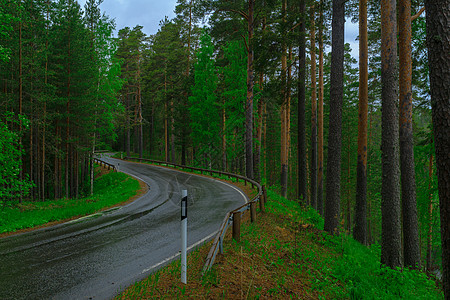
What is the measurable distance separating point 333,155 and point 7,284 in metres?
10.1

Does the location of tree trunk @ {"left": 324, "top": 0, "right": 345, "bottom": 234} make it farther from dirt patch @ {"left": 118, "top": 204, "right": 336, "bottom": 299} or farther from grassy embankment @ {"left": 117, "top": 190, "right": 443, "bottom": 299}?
dirt patch @ {"left": 118, "top": 204, "right": 336, "bottom": 299}

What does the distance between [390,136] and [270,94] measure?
9584 millimetres

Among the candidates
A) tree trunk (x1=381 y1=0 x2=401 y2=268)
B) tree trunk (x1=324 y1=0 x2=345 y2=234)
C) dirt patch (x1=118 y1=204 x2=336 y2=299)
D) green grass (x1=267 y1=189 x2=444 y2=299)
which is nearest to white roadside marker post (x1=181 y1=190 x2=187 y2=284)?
dirt patch (x1=118 y1=204 x2=336 y2=299)

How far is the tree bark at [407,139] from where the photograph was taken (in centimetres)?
898

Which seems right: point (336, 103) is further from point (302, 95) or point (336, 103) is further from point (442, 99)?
point (442, 99)

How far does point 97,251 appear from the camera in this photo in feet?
22.1

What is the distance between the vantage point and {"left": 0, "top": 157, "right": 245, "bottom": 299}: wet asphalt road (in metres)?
4.78

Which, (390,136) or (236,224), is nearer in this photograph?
(236,224)

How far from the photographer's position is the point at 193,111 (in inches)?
1040

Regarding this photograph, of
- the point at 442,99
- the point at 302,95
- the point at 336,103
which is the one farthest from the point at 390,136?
the point at 302,95

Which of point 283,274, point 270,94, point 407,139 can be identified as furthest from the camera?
point 270,94

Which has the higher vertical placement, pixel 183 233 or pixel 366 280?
pixel 183 233

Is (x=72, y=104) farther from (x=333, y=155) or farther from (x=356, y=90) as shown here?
(x=356, y=90)

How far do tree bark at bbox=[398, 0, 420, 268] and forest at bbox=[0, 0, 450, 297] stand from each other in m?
0.04
